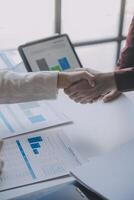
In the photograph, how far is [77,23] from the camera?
9.90ft

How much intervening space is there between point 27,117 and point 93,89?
11.9 inches

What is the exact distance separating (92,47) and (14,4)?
30.5 inches

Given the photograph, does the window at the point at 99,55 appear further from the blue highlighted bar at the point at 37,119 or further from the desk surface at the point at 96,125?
the blue highlighted bar at the point at 37,119

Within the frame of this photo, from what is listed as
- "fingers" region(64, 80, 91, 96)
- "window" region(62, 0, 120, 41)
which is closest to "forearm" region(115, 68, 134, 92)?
"fingers" region(64, 80, 91, 96)

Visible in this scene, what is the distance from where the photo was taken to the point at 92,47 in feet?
10.2

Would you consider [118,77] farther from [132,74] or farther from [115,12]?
[115,12]

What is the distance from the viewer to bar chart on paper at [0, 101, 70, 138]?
1.16 meters

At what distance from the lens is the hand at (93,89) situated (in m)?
1.35

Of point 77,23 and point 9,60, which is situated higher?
point 9,60

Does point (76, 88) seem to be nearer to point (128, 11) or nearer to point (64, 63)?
point (64, 63)

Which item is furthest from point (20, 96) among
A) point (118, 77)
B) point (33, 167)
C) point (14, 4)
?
point (14, 4)

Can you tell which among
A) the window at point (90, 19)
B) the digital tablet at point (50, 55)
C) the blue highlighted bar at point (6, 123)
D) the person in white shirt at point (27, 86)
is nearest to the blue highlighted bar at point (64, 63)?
the digital tablet at point (50, 55)

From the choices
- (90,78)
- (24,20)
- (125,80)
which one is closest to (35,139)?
(90,78)

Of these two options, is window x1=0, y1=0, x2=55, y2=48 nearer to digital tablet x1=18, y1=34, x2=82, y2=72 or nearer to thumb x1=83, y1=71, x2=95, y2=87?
digital tablet x1=18, y1=34, x2=82, y2=72
